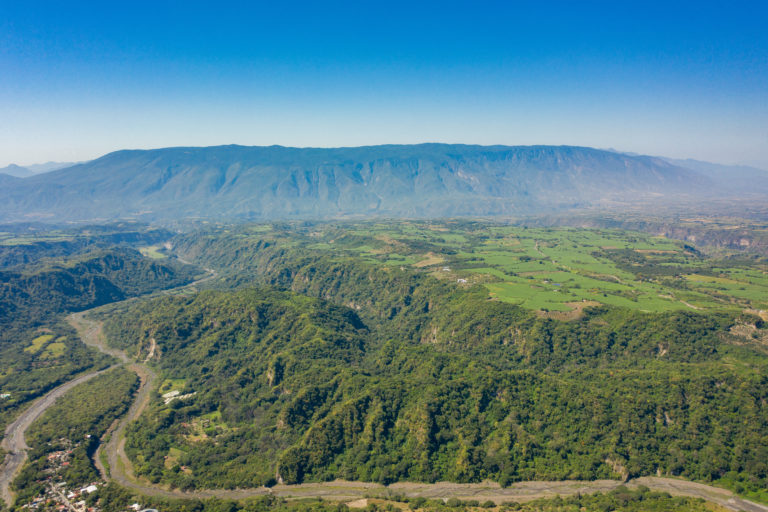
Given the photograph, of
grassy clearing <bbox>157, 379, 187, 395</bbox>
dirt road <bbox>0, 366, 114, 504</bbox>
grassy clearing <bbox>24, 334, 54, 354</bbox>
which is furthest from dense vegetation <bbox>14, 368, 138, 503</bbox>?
grassy clearing <bbox>24, 334, 54, 354</bbox>

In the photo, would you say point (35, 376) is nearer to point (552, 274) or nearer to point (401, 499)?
point (401, 499)

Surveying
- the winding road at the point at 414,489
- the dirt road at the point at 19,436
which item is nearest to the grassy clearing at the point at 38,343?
the dirt road at the point at 19,436

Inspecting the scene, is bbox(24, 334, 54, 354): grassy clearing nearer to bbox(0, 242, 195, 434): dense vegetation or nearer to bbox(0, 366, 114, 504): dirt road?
bbox(0, 242, 195, 434): dense vegetation

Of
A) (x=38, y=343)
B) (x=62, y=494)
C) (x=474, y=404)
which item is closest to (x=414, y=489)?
→ (x=474, y=404)

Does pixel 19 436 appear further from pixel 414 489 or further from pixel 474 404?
pixel 474 404

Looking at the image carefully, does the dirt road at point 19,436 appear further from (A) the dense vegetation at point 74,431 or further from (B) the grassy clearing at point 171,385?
(B) the grassy clearing at point 171,385

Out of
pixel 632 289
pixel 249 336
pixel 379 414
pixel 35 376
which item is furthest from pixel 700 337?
pixel 35 376
